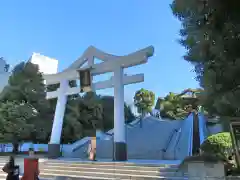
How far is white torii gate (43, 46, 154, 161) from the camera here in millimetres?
15383

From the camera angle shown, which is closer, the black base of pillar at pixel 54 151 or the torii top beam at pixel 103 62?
the torii top beam at pixel 103 62

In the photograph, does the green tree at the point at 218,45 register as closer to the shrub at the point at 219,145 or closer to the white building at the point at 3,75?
the shrub at the point at 219,145

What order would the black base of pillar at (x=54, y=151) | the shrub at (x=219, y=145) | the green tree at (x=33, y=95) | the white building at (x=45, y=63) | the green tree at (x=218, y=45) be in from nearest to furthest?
1. the green tree at (x=218, y=45)
2. the shrub at (x=219, y=145)
3. the black base of pillar at (x=54, y=151)
4. the green tree at (x=33, y=95)
5. the white building at (x=45, y=63)

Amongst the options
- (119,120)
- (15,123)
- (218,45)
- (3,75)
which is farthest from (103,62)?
(3,75)

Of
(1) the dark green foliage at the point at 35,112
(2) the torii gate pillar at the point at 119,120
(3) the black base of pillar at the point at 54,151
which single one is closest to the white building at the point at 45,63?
(1) the dark green foliage at the point at 35,112

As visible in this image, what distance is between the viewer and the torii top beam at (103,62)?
15352 mm

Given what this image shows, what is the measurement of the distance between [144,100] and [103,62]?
61.5ft

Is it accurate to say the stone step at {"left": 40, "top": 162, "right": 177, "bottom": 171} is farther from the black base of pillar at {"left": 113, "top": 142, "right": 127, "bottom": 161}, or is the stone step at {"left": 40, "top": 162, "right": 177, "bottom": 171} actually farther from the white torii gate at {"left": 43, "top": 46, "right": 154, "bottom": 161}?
the white torii gate at {"left": 43, "top": 46, "right": 154, "bottom": 161}

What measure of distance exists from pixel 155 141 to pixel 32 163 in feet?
39.6

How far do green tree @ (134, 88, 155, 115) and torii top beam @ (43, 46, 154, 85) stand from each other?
55.9 ft

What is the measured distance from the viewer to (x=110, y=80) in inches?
668

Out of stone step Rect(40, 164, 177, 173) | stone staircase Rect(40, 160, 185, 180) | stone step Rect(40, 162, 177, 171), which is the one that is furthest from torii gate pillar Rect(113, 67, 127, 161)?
stone step Rect(40, 164, 177, 173)

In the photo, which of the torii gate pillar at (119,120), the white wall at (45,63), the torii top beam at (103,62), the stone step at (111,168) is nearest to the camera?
the stone step at (111,168)

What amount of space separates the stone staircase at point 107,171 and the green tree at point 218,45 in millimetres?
3344
